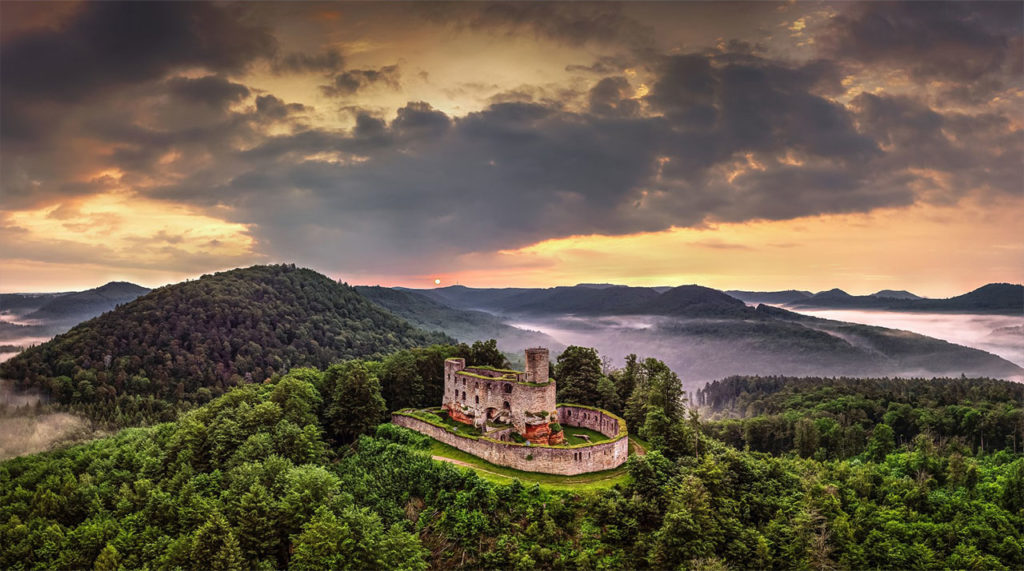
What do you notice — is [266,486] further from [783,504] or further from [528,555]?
[783,504]

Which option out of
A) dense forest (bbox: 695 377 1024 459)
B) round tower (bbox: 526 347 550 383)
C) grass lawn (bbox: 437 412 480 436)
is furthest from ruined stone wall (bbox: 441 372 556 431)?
dense forest (bbox: 695 377 1024 459)

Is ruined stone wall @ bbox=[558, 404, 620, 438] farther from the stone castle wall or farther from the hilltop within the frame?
the hilltop

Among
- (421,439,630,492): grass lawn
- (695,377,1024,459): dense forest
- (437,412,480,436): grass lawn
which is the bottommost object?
(695,377,1024,459): dense forest

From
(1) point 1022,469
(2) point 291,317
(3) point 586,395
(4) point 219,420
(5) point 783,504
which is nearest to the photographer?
(5) point 783,504

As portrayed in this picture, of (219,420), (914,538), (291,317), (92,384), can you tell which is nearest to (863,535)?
(914,538)

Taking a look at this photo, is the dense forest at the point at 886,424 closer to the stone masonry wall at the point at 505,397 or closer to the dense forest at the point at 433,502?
the dense forest at the point at 433,502

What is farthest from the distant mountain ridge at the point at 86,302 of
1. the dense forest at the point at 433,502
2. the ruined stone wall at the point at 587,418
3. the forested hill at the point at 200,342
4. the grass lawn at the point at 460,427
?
the ruined stone wall at the point at 587,418

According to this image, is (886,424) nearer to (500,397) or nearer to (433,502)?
(500,397)
